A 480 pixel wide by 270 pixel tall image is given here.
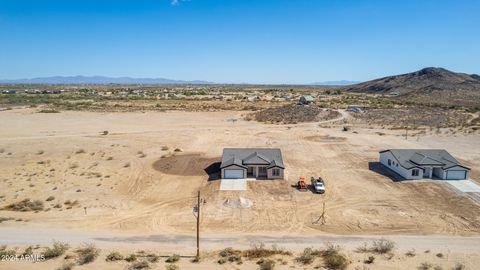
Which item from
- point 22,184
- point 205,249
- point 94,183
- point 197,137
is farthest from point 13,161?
point 205,249

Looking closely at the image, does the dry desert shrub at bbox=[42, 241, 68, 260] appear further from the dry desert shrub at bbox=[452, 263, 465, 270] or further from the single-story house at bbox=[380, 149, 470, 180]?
the single-story house at bbox=[380, 149, 470, 180]

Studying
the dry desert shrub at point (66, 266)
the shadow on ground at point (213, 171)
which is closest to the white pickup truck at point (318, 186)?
the shadow on ground at point (213, 171)

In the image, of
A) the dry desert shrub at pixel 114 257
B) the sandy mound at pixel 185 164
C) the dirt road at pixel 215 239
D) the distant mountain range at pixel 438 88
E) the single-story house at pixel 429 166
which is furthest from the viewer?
the distant mountain range at pixel 438 88

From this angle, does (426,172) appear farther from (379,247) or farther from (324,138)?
(324,138)

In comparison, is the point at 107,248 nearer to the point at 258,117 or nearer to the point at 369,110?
the point at 258,117

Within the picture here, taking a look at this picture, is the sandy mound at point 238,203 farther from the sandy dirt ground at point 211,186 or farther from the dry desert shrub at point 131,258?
the dry desert shrub at point 131,258

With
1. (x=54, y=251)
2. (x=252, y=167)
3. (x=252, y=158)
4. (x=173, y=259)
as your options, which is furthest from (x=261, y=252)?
(x=252, y=158)
